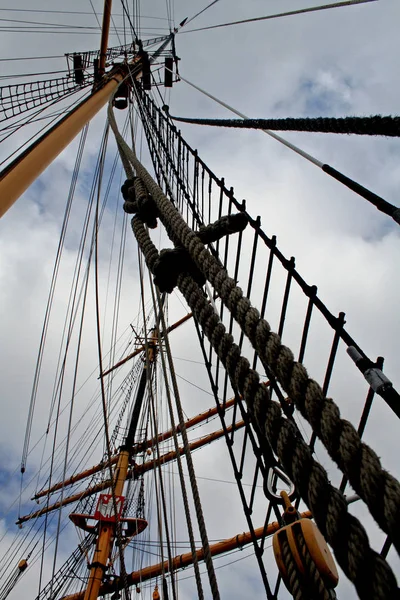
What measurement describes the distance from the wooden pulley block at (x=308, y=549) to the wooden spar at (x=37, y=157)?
1.84 meters

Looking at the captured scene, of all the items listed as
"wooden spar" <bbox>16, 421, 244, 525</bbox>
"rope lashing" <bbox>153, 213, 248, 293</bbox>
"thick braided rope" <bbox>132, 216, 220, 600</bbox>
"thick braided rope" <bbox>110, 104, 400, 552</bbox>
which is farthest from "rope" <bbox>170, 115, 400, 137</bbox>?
"wooden spar" <bbox>16, 421, 244, 525</bbox>

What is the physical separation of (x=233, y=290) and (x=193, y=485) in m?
0.96

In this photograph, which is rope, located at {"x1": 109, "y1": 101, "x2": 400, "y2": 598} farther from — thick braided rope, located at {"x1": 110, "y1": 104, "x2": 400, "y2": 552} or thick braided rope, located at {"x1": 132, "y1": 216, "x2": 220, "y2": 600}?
thick braided rope, located at {"x1": 132, "y1": 216, "x2": 220, "y2": 600}

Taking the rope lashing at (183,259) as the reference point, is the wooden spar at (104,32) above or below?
above

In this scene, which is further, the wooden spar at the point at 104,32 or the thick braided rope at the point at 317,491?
the wooden spar at the point at 104,32

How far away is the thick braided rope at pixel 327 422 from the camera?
0.64 metres

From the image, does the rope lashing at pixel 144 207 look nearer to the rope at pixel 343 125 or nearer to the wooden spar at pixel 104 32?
the rope at pixel 343 125

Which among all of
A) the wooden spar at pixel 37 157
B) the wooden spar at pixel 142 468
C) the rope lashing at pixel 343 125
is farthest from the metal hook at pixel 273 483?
the wooden spar at pixel 142 468

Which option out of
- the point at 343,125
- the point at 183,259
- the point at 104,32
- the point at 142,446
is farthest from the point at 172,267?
the point at 142,446

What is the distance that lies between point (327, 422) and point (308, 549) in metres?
0.30

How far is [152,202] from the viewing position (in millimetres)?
2602

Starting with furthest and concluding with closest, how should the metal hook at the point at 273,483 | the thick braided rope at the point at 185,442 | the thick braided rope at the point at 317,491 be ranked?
1. the thick braided rope at the point at 185,442
2. the metal hook at the point at 273,483
3. the thick braided rope at the point at 317,491

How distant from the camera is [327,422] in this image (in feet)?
2.60

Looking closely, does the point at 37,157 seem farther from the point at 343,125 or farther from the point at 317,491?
the point at 317,491
